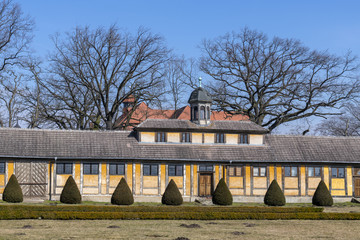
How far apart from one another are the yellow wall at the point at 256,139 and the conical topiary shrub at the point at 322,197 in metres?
6.47

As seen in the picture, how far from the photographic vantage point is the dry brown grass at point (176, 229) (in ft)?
63.3

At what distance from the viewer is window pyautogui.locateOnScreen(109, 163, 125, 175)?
38906 mm

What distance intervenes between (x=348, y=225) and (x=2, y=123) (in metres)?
39.3

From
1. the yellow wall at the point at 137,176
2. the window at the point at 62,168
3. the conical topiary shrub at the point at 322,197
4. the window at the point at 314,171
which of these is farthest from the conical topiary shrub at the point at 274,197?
the window at the point at 62,168

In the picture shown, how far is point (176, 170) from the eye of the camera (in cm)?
3991

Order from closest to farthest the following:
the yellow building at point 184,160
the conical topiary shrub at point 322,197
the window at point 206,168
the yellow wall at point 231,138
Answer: the conical topiary shrub at point 322,197, the yellow building at point 184,160, the window at point 206,168, the yellow wall at point 231,138

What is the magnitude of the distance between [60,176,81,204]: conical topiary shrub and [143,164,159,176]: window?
19.9 ft

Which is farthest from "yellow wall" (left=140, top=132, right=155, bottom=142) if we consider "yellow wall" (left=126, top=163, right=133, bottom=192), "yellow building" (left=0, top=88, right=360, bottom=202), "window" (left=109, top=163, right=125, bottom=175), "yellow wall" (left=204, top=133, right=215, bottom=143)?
"yellow wall" (left=204, top=133, right=215, bottom=143)

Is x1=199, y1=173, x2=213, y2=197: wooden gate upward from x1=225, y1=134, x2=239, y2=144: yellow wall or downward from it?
downward

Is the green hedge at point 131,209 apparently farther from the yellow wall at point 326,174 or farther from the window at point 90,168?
the yellow wall at point 326,174

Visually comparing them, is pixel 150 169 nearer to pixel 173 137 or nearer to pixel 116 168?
pixel 116 168

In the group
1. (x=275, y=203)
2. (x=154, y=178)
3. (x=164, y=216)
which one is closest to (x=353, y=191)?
(x=275, y=203)

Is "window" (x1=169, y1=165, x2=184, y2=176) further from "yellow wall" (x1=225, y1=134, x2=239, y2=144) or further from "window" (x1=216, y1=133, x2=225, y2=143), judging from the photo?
"yellow wall" (x1=225, y1=134, x2=239, y2=144)

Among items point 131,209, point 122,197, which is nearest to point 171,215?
point 131,209
